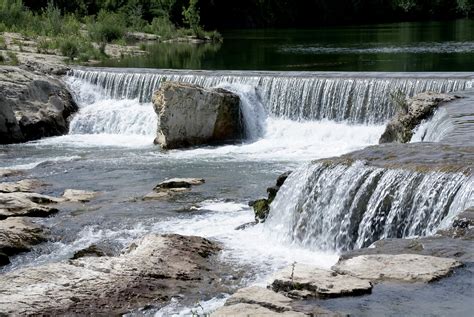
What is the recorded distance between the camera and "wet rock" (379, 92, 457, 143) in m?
15.4

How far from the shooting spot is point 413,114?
15.5 metres

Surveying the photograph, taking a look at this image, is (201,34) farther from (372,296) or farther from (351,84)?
(372,296)

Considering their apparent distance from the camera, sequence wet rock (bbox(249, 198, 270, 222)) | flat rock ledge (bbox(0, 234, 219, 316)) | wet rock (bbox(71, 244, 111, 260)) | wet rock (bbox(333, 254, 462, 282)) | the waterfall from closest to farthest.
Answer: wet rock (bbox(333, 254, 462, 282)) → flat rock ledge (bbox(0, 234, 219, 316)) → wet rock (bbox(71, 244, 111, 260)) → wet rock (bbox(249, 198, 270, 222)) → the waterfall

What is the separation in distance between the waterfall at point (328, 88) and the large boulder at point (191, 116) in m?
1.67

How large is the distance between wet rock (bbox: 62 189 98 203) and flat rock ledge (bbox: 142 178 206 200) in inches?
44.6

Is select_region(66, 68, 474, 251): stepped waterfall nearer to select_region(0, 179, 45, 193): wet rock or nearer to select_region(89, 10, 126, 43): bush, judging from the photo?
select_region(0, 179, 45, 193): wet rock

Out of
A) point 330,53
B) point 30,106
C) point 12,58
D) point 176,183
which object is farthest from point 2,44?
point 176,183

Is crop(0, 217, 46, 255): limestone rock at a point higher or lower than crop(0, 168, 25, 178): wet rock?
lower

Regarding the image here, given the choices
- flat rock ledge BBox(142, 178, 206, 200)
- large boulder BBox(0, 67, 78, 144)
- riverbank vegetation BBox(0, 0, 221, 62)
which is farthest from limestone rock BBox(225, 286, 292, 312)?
riverbank vegetation BBox(0, 0, 221, 62)

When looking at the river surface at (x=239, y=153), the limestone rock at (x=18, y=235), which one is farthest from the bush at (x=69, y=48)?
the limestone rock at (x=18, y=235)

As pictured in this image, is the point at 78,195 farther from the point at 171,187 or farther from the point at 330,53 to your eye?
the point at 330,53

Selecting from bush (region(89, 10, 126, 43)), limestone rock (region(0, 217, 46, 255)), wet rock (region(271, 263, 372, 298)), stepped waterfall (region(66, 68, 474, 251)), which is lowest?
limestone rock (region(0, 217, 46, 255))

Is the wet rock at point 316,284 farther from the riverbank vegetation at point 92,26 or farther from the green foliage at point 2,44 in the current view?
the riverbank vegetation at point 92,26

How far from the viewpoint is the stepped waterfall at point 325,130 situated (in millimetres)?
9820
